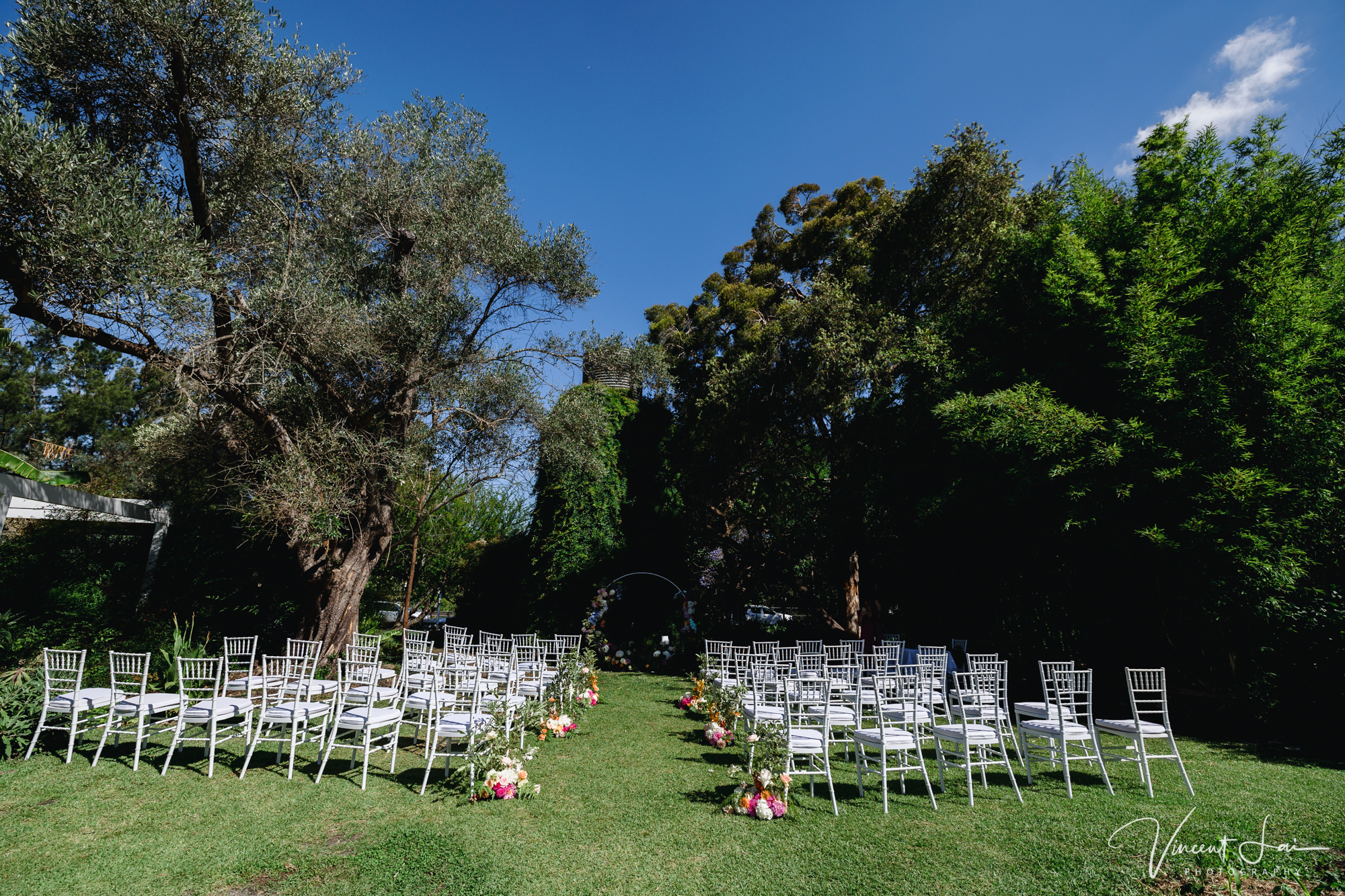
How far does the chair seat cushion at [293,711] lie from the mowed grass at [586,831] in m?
→ 0.49

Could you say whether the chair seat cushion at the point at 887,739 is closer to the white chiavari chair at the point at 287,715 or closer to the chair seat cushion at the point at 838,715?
the chair seat cushion at the point at 838,715

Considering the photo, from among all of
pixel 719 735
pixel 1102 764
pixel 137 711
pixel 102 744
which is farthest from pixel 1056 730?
pixel 102 744

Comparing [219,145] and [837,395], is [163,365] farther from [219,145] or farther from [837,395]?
[837,395]

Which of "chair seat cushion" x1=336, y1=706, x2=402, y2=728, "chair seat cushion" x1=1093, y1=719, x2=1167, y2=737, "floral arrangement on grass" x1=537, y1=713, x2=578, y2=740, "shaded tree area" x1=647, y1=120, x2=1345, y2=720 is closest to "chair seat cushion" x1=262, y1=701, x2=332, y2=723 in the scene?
"chair seat cushion" x1=336, y1=706, x2=402, y2=728

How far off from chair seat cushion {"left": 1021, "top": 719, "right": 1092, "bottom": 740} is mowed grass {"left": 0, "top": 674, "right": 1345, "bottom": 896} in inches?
17.3

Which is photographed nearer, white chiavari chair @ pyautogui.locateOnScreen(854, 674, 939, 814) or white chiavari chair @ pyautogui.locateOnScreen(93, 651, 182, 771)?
white chiavari chair @ pyautogui.locateOnScreen(854, 674, 939, 814)

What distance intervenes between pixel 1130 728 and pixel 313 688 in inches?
302

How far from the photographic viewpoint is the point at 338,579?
920cm

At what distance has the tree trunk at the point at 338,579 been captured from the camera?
9102 mm

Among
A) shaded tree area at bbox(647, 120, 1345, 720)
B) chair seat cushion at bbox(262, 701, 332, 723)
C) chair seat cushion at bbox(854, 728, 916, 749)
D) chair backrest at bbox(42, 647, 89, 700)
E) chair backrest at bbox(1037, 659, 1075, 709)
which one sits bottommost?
chair seat cushion at bbox(262, 701, 332, 723)

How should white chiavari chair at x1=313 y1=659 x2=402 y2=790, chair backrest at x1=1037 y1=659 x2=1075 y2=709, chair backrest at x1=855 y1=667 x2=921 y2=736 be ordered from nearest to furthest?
1. chair backrest at x1=855 y1=667 x2=921 y2=736
2. white chiavari chair at x1=313 y1=659 x2=402 y2=790
3. chair backrest at x1=1037 y1=659 x2=1075 y2=709

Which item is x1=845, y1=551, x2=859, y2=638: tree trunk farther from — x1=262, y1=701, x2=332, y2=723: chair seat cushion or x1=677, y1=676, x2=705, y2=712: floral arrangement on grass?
x1=262, y1=701, x2=332, y2=723: chair seat cushion

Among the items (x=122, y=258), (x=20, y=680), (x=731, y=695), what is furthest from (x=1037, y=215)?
(x=20, y=680)

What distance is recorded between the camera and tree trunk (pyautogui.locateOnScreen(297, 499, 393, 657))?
29.9 ft
